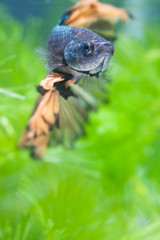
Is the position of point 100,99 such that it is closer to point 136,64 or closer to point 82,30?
point 82,30

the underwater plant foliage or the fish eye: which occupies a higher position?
the underwater plant foliage

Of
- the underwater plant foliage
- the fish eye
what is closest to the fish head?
the fish eye

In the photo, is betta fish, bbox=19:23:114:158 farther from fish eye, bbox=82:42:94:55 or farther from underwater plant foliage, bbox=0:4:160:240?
underwater plant foliage, bbox=0:4:160:240

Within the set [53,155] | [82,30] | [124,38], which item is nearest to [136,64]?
[124,38]

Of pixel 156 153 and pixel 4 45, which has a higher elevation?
pixel 4 45

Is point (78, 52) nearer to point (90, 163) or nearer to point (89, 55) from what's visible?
point (89, 55)

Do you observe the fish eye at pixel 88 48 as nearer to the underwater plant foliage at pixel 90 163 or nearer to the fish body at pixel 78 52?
the fish body at pixel 78 52

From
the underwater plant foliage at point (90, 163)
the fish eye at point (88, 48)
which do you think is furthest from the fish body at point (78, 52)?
the underwater plant foliage at point (90, 163)
